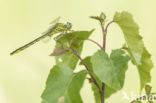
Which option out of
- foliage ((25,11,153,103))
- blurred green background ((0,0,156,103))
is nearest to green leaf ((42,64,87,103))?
foliage ((25,11,153,103))

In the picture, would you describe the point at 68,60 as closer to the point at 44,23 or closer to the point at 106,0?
the point at 44,23

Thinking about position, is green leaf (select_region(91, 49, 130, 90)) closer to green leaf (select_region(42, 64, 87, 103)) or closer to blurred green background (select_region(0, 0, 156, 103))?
green leaf (select_region(42, 64, 87, 103))

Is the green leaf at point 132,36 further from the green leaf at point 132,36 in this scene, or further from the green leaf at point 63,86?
the green leaf at point 63,86

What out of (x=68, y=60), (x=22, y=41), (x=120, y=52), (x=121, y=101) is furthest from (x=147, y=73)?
(x=22, y=41)

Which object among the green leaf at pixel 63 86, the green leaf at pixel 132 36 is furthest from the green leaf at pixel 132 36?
the green leaf at pixel 63 86

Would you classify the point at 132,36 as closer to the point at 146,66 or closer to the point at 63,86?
the point at 146,66

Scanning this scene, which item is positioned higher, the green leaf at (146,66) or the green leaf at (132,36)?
the green leaf at (132,36)
